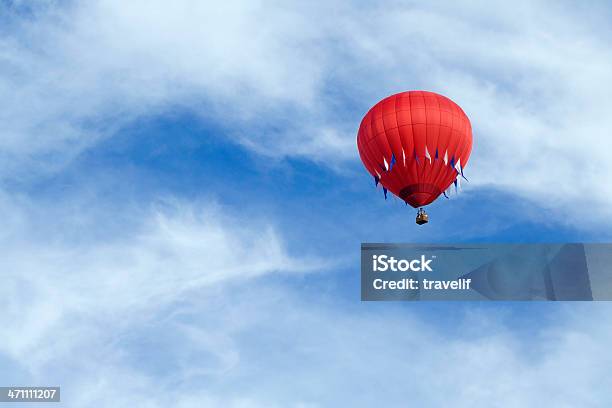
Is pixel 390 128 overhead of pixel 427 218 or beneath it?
overhead

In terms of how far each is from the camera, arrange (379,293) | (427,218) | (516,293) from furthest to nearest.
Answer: (427,218) < (516,293) < (379,293)

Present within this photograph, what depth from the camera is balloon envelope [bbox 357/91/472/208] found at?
102 ft

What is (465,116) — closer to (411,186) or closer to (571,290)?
(411,186)

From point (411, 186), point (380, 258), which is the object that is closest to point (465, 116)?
point (411, 186)

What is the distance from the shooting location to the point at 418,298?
95.3 feet

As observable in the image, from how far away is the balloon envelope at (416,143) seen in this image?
31.2 meters


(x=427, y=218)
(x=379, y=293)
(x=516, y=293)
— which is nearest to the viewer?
(x=379, y=293)

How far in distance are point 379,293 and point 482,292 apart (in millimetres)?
5717

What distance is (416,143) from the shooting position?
102 feet

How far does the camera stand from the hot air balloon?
1227 inches

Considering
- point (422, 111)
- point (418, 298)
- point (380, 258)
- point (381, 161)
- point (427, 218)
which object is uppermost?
point (422, 111)

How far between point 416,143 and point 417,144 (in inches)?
3.2

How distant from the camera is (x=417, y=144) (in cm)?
3106

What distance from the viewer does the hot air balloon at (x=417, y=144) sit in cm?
3116
